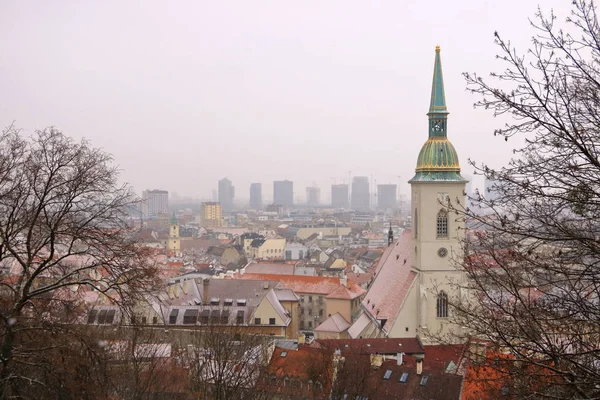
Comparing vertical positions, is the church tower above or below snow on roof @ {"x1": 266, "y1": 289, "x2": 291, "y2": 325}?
above

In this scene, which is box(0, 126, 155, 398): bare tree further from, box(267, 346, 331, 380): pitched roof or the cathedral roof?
the cathedral roof

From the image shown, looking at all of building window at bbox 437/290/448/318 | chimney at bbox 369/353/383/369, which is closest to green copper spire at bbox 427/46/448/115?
building window at bbox 437/290/448/318

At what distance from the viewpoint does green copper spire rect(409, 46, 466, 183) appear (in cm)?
4297

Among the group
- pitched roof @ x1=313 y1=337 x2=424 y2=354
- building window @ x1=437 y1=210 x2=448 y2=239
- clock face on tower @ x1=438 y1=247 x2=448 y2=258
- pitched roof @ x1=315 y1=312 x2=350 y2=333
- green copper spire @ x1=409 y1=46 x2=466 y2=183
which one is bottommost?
pitched roof @ x1=315 y1=312 x2=350 y2=333

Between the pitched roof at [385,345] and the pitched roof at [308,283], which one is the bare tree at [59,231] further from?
the pitched roof at [308,283]

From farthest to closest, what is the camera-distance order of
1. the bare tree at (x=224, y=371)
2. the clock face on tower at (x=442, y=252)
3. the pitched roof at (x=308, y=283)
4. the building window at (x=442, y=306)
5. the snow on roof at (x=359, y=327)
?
the pitched roof at (x=308, y=283) < the snow on roof at (x=359, y=327) < the clock face on tower at (x=442, y=252) < the building window at (x=442, y=306) < the bare tree at (x=224, y=371)

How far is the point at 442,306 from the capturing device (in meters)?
43.1

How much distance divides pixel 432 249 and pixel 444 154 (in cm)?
594

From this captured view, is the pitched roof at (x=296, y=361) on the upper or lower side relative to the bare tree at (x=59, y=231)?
lower

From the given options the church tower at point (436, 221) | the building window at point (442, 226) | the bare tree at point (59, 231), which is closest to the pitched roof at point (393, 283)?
the church tower at point (436, 221)

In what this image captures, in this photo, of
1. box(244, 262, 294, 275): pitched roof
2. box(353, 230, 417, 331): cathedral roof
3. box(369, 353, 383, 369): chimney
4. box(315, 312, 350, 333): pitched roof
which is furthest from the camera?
box(244, 262, 294, 275): pitched roof

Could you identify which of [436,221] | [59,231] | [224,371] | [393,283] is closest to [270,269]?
[393,283]

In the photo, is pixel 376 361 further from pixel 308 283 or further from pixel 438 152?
pixel 308 283

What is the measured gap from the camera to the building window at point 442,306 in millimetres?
42844
